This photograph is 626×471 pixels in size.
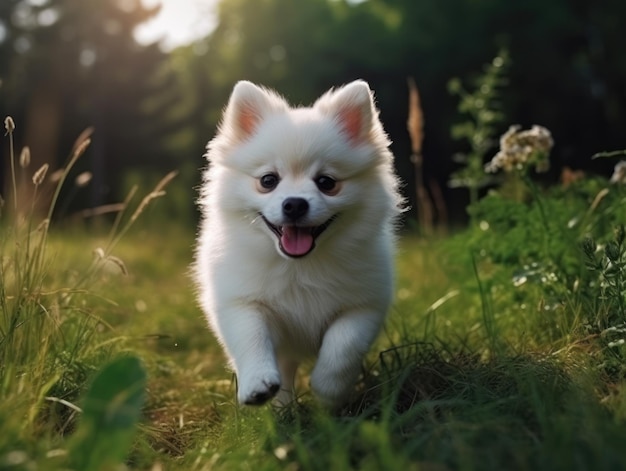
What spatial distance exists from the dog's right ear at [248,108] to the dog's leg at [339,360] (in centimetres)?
101

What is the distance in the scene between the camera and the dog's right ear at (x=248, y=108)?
3.70 metres

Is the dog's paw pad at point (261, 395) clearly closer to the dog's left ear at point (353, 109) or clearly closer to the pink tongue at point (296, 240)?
the pink tongue at point (296, 240)

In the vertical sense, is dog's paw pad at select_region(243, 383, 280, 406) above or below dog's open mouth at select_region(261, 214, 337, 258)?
below

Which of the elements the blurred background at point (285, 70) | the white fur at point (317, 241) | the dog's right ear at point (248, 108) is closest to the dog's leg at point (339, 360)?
the white fur at point (317, 241)

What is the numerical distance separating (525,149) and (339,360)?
169 centimetres

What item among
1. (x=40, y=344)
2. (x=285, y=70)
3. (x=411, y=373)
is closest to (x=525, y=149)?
(x=411, y=373)

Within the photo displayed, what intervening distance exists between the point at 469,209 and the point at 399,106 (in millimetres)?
16350

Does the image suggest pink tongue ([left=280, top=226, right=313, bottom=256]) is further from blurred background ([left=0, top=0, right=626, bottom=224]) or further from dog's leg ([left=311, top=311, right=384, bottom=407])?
blurred background ([left=0, top=0, right=626, bottom=224])

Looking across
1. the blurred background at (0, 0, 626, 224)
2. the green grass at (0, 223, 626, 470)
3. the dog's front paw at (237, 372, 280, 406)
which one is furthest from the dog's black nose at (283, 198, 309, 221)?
the blurred background at (0, 0, 626, 224)

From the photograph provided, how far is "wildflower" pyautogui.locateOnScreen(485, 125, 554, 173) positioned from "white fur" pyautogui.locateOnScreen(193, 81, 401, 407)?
0.80 metres

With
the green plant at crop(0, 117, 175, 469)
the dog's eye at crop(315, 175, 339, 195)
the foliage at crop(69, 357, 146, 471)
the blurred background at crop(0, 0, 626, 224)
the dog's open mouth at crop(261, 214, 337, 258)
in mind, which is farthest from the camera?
the blurred background at crop(0, 0, 626, 224)

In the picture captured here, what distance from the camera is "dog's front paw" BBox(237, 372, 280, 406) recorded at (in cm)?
300

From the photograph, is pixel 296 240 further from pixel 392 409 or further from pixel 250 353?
pixel 392 409

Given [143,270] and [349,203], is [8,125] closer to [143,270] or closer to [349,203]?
[349,203]
